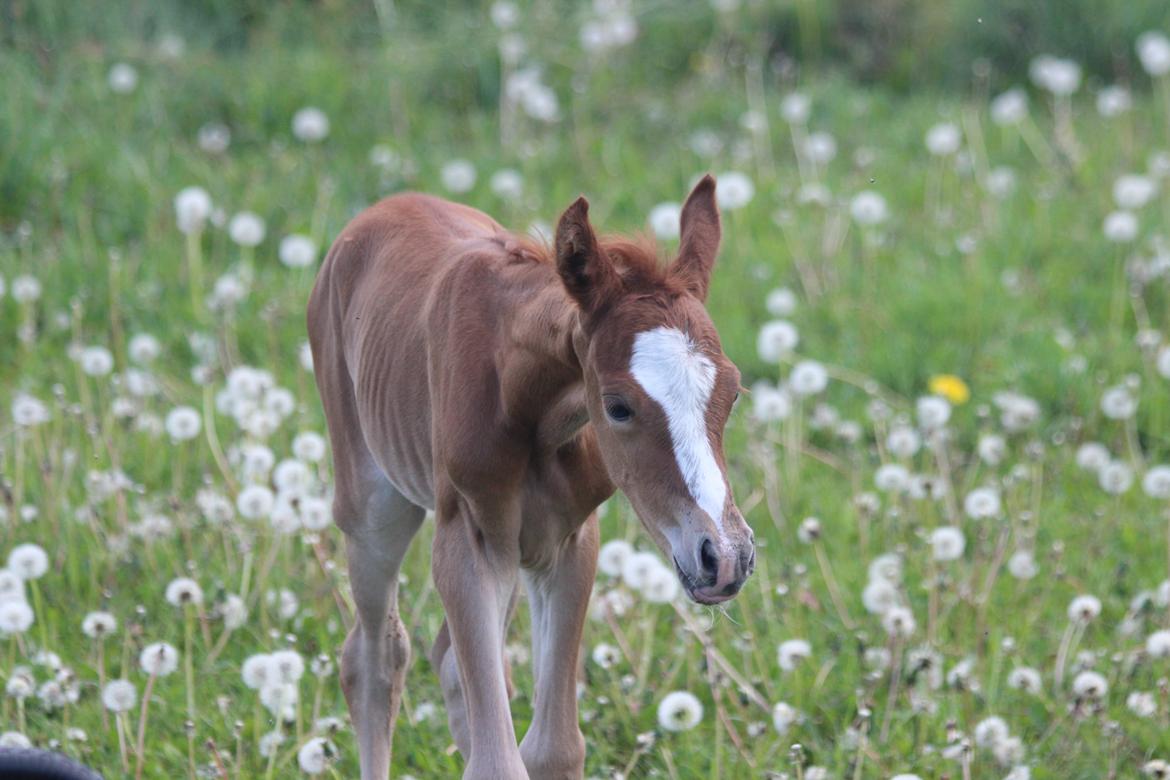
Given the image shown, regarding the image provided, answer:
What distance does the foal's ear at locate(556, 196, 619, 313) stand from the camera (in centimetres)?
360

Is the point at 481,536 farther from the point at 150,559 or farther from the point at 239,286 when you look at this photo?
the point at 239,286

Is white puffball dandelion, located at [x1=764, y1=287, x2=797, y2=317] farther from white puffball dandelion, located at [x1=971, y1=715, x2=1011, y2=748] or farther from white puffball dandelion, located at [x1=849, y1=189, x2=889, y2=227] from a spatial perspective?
white puffball dandelion, located at [x1=971, y1=715, x2=1011, y2=748]

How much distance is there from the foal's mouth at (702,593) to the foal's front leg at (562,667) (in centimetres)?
77

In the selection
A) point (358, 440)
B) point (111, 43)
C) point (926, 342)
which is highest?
point (111, 43)

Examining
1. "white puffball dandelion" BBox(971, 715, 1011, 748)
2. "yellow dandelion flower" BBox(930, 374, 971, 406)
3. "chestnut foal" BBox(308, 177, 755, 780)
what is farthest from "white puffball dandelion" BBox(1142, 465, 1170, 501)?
"chestnut foal" BBox(308, 177, 755, 780)

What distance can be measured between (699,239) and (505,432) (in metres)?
0.57

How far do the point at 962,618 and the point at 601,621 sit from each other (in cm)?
116

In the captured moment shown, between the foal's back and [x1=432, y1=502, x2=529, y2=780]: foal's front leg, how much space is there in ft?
0.75

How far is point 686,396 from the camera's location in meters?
3.47

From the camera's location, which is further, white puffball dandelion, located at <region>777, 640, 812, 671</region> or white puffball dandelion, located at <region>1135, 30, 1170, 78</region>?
white puffball dandelion, located at <region>1135, 30, 1170, 78</region>

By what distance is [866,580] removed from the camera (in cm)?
621

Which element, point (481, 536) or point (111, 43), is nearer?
point (481, 536)

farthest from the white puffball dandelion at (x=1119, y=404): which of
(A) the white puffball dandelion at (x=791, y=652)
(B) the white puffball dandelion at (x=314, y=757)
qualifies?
(B) the white puffball dandelion at (x=314, y=757)

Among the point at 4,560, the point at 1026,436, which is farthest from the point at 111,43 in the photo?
the point at 1026,436
